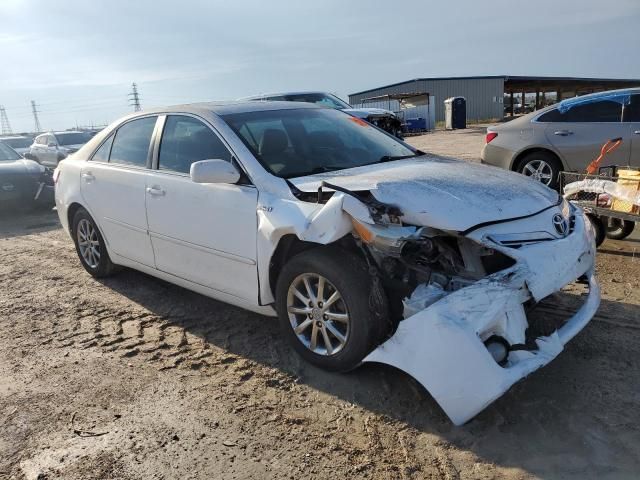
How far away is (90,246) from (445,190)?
12.6 ft

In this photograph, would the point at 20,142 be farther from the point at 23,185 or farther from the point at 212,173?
the point at 212,173

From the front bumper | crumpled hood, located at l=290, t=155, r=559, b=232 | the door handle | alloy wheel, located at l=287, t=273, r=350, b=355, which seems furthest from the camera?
the door handle

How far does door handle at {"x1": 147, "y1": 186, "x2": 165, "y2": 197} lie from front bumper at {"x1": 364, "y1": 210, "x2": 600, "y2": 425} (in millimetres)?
2228

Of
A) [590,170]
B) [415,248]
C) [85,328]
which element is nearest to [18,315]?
[85,328]

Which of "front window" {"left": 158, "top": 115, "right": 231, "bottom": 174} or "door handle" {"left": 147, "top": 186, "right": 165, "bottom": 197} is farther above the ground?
"front window" {"left": 158, "top": 115, "right": 231, "bottom": 174}

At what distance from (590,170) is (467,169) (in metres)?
2.99

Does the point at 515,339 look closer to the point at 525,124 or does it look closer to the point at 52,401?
the point at 52,401

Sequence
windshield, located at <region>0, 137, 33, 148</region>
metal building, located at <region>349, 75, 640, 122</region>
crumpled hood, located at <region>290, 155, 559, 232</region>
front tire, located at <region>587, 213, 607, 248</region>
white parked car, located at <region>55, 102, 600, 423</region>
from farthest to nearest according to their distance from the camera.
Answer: metal building, located at <region>349, 75, 640, 122</region> < windshield, located at <region>0, 137, 33, 148</region> < front tire, located at <region>587, 213, 607, 248</region> < crumpled hood, located at <region>290, 155, 559, 232</region> < white parked car, located at <region>55, 102, 600, 423</region>

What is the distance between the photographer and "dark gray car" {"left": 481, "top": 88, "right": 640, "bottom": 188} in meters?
7.83

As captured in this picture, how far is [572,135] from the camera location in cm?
810

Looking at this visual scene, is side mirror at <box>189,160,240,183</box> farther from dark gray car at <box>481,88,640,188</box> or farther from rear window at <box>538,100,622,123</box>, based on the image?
rear window at <box>538,100,622,123</box>

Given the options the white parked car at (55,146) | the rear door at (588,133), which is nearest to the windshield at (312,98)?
the white parked car at (55,146)

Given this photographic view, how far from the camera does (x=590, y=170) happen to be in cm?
632

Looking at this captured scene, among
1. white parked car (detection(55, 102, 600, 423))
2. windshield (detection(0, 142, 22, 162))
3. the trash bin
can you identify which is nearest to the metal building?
the trash bin
